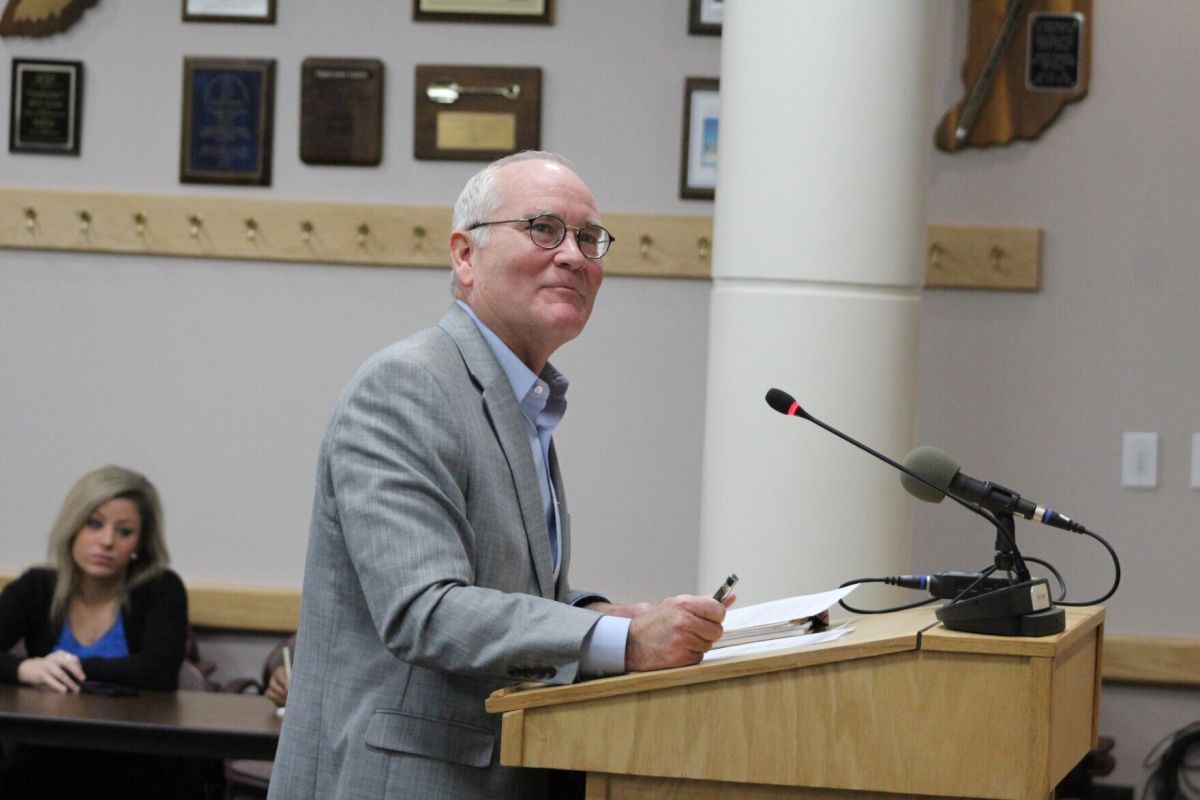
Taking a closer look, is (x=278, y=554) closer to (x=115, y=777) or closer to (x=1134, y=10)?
(x=115, y=777)

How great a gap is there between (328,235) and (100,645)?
137cm

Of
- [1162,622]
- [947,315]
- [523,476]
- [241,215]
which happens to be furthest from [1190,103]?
[523,476]

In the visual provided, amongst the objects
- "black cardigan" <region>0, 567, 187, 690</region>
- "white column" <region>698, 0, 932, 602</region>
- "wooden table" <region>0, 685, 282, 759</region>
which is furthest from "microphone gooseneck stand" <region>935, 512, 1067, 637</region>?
"black cardigan" <region>0, 567, 187, 690</region>

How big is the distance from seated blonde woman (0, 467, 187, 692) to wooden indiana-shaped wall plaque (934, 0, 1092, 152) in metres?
2.54

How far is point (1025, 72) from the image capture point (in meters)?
4.32

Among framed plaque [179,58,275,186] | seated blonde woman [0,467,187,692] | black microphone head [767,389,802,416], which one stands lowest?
seated blonde woman [0,467,187,692]

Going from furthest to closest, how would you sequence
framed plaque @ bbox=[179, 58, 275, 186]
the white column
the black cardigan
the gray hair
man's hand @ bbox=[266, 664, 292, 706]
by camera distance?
1. framed plaque @ bbox=[179, 58, 275, 186]
2. the black cardigan
3. man's hand @ bbox=[266, 664, 292, 706]
4. the white column
5. the gray hair

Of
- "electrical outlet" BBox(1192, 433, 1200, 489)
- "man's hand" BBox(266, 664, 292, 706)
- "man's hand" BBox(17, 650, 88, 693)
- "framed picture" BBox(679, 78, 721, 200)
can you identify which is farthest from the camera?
"framed picture" BBox(679, 78, 721, 200)

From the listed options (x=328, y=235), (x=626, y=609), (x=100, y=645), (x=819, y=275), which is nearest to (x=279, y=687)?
(x=100, y=645)

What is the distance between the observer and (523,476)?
1.85 meters

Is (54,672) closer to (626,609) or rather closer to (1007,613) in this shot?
(626,609)

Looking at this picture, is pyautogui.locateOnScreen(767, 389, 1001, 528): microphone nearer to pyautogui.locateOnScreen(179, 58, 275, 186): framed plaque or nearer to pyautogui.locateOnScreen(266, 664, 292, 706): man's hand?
pyautogui.locateOnScreen(266, 664, 292, 706): man's hand

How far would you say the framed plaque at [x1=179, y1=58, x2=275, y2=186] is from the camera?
15.0ft

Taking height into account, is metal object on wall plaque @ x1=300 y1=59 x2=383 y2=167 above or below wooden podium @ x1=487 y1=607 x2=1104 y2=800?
above
